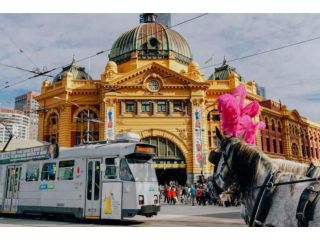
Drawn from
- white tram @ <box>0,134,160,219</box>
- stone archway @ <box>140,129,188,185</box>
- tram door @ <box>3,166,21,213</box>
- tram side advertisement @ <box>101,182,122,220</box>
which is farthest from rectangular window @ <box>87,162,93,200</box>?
stone archway @ <box>140,129,188,185</box>

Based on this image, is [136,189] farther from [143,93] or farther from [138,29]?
[138,29]

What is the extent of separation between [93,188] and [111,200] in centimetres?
98

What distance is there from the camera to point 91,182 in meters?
12.6

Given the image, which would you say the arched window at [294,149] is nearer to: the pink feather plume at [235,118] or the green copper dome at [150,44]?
the green copper dome at [150,44]

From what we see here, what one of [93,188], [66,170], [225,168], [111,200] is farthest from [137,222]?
[225,168]

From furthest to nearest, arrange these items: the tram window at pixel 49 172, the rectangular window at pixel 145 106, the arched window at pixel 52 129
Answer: the arched window at pixel 52 129 → the rectangular window at pixel 145 106 → the tram window at pixel 49 172

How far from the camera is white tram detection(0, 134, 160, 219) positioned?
39.3ft

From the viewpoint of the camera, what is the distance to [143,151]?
12.8 metres

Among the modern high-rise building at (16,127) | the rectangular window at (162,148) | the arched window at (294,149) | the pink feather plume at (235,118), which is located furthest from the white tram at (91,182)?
the arched window at (294,149)

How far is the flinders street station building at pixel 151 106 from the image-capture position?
110ft

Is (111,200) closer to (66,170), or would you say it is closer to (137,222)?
(137,222)

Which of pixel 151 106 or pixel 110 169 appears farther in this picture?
pixel 151 106

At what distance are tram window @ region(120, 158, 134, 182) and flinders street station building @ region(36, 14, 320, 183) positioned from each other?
20.3m

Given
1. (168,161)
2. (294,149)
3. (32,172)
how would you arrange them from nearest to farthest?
(32,172), (168,161), (294,149)
